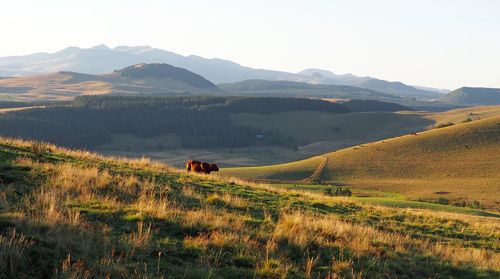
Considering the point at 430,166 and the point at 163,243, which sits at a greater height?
the point at 163,243

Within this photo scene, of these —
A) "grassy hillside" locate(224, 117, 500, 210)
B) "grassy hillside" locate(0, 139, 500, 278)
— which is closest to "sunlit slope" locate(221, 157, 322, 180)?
"grassy hillside" locate(224, 117, 500, 210)

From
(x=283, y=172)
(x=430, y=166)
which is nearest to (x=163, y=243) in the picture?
(x=283, y=172)

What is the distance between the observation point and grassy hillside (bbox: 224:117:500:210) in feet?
216

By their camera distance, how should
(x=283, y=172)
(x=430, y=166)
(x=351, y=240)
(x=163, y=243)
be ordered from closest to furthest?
(x=163, y=243) → (x=351, y=240) → (x=430, y=166) → (x=283, y=172)

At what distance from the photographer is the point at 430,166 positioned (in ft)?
265

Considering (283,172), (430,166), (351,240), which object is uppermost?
(351,240)

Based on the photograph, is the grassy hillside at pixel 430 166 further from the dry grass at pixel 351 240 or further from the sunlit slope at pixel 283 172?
the dry grass at pixel 351 240

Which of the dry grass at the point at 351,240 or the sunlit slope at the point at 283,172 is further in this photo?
the sunlit slope at the point at 283,172

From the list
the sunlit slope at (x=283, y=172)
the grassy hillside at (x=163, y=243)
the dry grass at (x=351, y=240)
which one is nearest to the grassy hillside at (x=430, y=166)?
the sunlit slope at (x=283, y=172)

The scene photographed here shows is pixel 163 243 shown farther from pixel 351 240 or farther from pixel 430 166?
pixel 430 166

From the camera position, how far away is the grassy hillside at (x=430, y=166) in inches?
2589

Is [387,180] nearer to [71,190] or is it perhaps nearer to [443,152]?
[443,152]

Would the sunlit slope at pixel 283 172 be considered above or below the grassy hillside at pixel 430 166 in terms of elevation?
below

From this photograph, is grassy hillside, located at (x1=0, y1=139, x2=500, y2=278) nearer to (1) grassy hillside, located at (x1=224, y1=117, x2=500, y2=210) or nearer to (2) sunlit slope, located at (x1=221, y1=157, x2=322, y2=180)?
(1) grassy hillside, located at (x1=224, y1=117, x2=500, y2=210)
